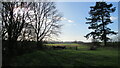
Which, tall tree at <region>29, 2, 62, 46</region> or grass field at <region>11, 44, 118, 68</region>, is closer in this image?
grass field at <region>11, 44, 118, 68</region>

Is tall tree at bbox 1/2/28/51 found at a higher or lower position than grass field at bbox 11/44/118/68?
higher

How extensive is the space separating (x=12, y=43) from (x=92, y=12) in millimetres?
11266

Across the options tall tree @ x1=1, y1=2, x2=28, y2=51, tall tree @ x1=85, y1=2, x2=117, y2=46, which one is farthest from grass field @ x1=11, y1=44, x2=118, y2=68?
tall tree @ x1=85, y1=2, x2=117, y2=46

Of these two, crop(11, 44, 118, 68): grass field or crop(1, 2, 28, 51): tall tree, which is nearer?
crop(11, 44, 118, 68): grass field

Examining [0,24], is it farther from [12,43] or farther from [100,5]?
[100,5]

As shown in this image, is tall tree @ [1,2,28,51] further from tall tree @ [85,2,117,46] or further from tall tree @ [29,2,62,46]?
tall tree @ [85,2,117,46]

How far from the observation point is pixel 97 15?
1358cm

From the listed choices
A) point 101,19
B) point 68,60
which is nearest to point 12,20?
point 68,60

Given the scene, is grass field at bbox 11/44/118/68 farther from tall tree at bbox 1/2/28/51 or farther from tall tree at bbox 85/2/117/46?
tall tree at bbox 85/2/117/46

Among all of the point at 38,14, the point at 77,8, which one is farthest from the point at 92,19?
the point at 77,8

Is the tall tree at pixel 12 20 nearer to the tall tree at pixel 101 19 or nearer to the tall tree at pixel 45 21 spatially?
the tall tree at pixel 45 21

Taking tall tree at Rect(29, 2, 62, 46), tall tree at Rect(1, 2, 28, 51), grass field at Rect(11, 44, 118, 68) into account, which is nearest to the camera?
grass field at Rect(11, 44, 118, 68)

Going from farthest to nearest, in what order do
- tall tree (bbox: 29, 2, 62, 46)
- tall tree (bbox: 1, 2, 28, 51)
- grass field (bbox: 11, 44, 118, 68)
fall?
tall tree (bbox: 29, 2, 62, 46)
tall tree (bbox: 1, 2, 28, 51)
grass field (bbox: 11, 44, 118, 68)

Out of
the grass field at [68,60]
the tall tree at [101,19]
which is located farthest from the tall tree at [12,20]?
the tall tree at [101,19]
